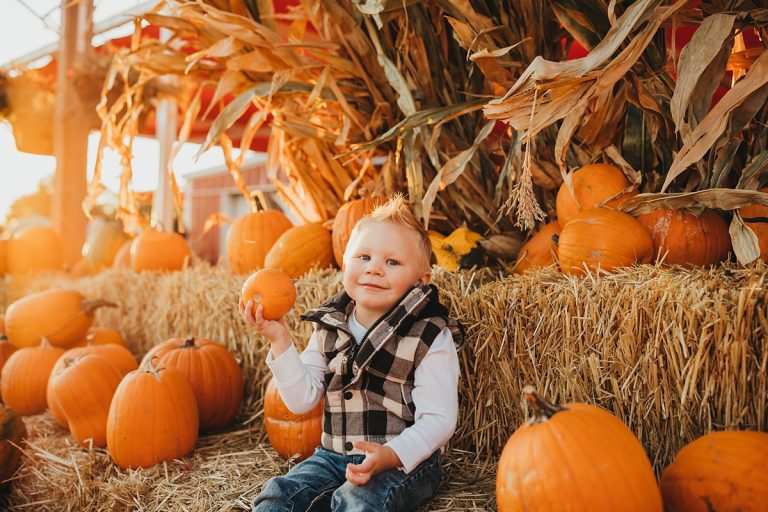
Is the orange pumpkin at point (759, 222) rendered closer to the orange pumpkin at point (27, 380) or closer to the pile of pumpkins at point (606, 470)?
the pile of pumpkins at point (606, 470)

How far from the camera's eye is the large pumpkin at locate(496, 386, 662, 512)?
1.11 m

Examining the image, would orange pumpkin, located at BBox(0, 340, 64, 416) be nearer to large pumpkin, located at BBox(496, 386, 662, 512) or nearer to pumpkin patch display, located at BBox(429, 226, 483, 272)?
pumpkin patch display, located at BBox(429, 226, 483, 272)

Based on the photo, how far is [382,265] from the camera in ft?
5.12

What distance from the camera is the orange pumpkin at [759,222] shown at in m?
1.60

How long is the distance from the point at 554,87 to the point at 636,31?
43cm

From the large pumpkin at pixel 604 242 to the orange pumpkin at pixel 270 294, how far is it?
0.84 meters

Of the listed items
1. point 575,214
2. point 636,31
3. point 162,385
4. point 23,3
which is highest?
point 23,3

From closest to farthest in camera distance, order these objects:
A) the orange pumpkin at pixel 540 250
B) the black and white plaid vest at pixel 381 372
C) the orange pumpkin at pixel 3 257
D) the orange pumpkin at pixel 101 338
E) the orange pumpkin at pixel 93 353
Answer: the black and white plaid vest at pixel 381 372, the orange pumpkin at pixel 540 250, the orange pumpkin at pixel 93 353, the orange pumpkin at pixel 101 338, the orange pumpkin at pixel 3 257

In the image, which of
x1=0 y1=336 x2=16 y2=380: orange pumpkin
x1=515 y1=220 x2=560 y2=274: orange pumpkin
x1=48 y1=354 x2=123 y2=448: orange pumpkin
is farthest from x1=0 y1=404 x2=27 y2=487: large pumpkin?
x1=515 y1=220 x2=560 y2=274: orange pumpkin

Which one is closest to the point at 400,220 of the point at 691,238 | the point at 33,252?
the point at 691,238

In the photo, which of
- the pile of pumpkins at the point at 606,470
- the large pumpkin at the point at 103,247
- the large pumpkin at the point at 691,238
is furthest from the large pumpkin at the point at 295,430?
the large pumpkin at the point at 103,247

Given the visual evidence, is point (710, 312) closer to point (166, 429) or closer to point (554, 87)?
point (554, 87)

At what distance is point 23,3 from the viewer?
14.0ft

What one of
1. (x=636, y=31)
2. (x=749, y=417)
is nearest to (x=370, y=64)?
(x=636, y=31)
